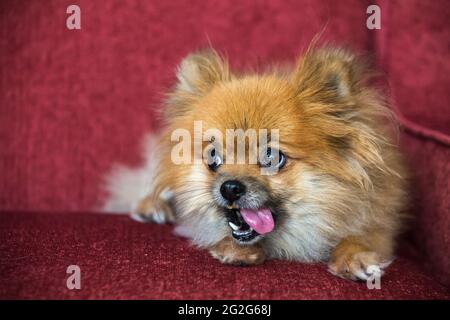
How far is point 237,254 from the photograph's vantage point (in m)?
1.71

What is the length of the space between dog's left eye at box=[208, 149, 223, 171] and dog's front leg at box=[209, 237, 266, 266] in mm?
288

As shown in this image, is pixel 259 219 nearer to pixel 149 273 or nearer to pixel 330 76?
pixel 149 273

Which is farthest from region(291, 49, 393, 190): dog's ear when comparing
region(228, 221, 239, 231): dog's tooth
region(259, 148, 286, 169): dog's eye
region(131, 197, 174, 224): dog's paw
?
region(131, 197, 174, 224): dog's paw

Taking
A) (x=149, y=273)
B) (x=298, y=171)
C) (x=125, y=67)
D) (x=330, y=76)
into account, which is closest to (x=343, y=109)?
(x=330, y=76)

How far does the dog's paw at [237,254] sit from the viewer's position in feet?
5.54

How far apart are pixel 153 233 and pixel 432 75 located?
1530 mm

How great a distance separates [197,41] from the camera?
2.56 m

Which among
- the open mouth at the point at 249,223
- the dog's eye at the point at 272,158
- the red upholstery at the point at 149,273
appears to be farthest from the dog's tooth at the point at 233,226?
the dog's eye at the point at 272,158

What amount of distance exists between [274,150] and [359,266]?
1.57ft

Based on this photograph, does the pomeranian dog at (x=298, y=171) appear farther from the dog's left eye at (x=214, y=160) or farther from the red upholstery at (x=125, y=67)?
the red upholstery at (x=125, y=67)

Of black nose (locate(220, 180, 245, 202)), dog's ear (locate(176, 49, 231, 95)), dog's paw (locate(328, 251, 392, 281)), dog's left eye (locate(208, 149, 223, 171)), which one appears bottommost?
dog's paw (locate(328, 251, 392, 281))

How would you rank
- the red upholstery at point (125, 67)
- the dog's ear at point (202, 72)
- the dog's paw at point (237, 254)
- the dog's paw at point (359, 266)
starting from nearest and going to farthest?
1. the dog's paw at point (359, 266)
2. the dog's paw at point (237, 254)
3. the dog's ear at point (202, 72)
4. the red upholstery at point (125, 67)

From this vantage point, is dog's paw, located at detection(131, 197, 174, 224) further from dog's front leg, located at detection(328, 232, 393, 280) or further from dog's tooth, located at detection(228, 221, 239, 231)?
dog's front leg, located at detection(328, 232, 393, 280)

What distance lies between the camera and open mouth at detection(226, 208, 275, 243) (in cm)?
175
